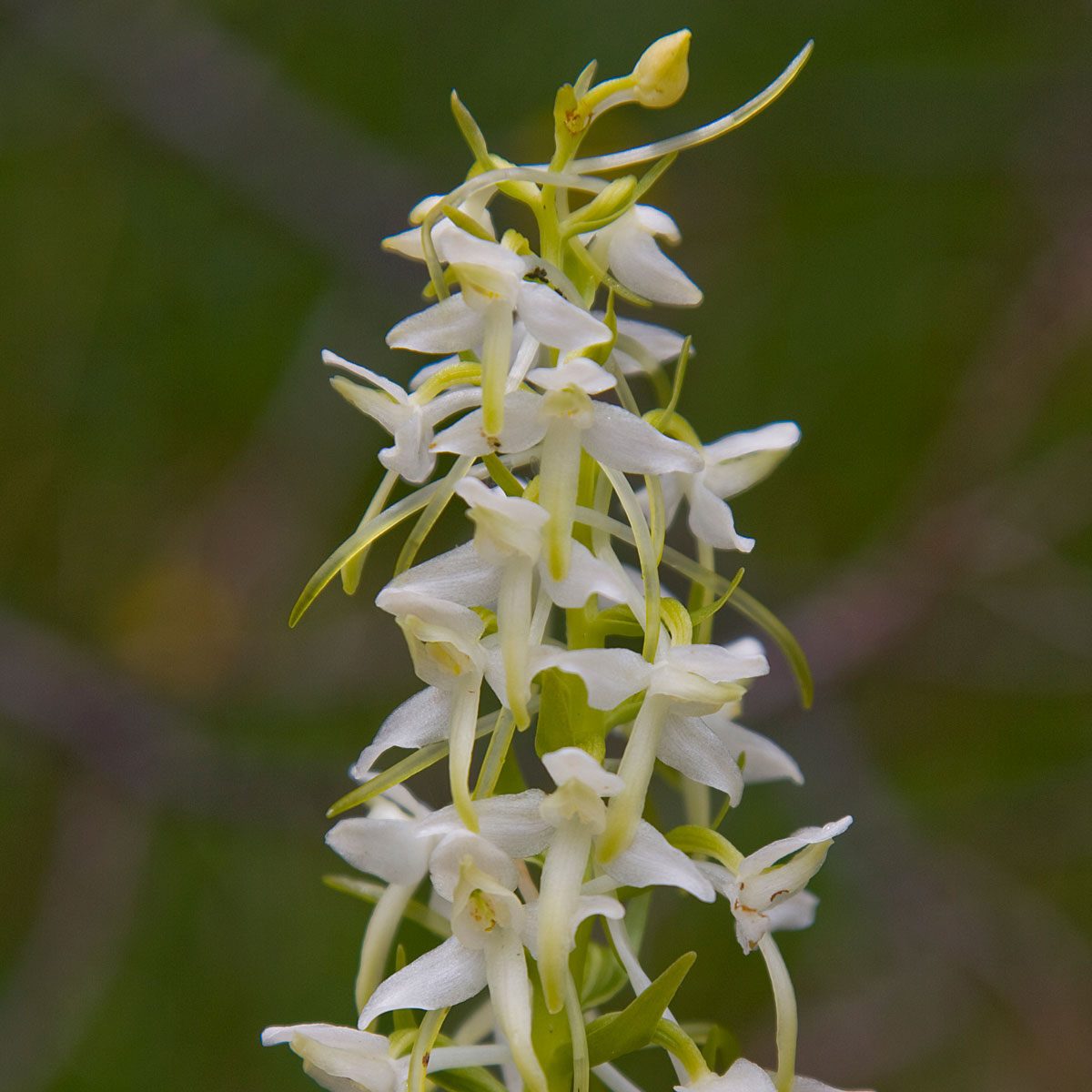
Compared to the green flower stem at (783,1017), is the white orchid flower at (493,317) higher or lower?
higher

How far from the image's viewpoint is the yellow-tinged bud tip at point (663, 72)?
0.92 m

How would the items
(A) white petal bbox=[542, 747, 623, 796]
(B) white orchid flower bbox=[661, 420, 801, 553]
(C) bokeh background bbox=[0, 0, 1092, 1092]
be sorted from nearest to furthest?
(A) white petal bbox=[542, 747, 623, 796]
(B) white orchid flower bbox=[661, 420, 801, 553]
(C) bokeh background bbox=[0, 0, 1092, 1092]

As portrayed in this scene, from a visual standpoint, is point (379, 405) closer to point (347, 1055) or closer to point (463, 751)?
point (463, 751)

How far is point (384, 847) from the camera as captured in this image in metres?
0.91

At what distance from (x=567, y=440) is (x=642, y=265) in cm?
20

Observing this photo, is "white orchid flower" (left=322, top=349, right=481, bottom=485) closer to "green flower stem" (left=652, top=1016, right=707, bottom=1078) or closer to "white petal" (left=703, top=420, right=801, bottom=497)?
"white petal" (left=703, top=420, right=801, bottom=497)

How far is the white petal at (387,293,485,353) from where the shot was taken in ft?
2.92

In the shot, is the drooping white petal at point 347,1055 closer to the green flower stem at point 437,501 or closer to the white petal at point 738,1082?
the white petal at point 738,1082

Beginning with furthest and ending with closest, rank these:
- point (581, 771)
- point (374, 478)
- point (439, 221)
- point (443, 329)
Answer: point (374, 478) < point (439, 221) < point (443, 329) < point (581, 771)

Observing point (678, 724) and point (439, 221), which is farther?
point (439, 221)

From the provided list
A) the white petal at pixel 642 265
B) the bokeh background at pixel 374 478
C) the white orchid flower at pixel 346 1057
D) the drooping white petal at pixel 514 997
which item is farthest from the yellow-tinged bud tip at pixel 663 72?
the bokeh background at pixel 374 478

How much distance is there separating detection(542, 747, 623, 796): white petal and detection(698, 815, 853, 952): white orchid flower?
5.3 inches

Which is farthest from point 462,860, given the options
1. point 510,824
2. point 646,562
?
point 646,562

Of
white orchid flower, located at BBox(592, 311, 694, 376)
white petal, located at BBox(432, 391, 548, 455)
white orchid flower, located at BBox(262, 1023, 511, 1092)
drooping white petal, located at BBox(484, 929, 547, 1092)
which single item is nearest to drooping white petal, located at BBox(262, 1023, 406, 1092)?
white orchid flower, located at BBox(262, 1023, 511, 1092)
